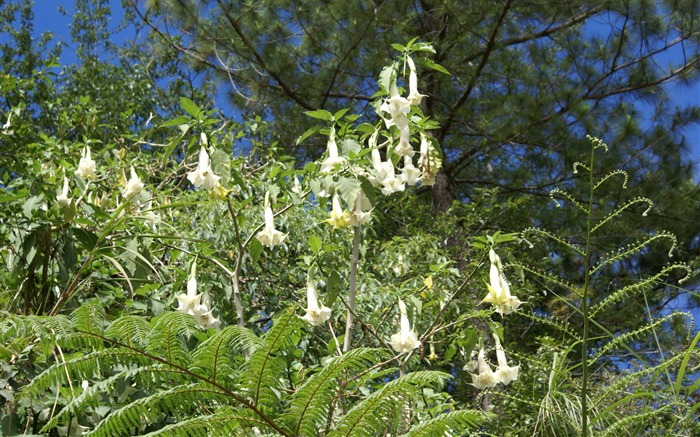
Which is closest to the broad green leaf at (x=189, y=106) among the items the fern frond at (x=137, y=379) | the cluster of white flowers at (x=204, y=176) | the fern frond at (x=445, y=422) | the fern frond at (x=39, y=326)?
the cluster of white flowers at (x=204, y=176)

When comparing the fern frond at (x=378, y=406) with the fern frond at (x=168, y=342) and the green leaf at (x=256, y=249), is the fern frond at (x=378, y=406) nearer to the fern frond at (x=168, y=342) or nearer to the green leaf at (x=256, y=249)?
the fern frond at (x=168, y=342)

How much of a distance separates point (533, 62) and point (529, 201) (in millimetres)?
1415

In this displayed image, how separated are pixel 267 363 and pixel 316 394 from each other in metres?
0.12

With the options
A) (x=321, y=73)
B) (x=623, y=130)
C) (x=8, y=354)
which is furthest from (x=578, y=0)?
(x=8, y=354)

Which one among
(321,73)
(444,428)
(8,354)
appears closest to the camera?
(444,428)

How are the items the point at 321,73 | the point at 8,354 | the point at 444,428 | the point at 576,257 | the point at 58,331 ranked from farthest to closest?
the point at 576,257, the point at 321,73, the point at 8,354, the point at 58,331, the point at 444,428

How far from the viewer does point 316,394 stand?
188 centimetres

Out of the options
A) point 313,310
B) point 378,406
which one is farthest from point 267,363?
point 313,310

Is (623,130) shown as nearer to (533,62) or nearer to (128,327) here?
(533,62)

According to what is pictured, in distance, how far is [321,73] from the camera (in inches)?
338

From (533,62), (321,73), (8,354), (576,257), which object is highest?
(533,62)

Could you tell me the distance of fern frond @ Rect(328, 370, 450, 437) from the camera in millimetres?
1804

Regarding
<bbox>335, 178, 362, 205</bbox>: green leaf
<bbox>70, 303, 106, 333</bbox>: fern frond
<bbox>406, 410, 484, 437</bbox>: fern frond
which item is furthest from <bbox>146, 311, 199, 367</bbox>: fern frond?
<bbox>335, 178, 362, 205</bbox>: green leaf

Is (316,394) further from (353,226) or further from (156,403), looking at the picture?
(353,226)
